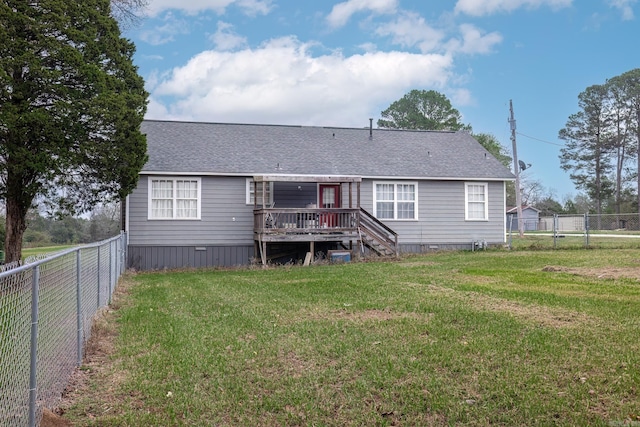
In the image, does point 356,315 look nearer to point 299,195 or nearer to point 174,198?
point 174,198

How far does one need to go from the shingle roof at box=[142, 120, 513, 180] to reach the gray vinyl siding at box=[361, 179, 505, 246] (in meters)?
0.53

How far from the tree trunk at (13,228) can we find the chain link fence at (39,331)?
7.47 metres

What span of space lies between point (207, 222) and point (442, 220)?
27.5ft

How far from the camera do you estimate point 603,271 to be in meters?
11.5

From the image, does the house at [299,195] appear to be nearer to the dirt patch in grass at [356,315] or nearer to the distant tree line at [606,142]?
the dirt patch in grass at [356,315]

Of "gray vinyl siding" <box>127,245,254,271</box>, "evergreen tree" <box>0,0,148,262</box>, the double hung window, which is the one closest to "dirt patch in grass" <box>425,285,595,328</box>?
"evergreen tree" <box>0,0,148,262</box>

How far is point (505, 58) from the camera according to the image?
2247 centimetres

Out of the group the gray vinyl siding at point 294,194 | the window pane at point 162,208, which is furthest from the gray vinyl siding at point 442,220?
the window pane at point 162,208

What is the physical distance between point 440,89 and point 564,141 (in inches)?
462

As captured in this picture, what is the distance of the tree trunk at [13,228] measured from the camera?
1217cm

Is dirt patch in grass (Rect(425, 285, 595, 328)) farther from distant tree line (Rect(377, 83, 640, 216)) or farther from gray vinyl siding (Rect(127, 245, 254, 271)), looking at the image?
distant tree line (Rect(377, 83, 640, 216))

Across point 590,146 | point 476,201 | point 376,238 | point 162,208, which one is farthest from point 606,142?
point 162,208

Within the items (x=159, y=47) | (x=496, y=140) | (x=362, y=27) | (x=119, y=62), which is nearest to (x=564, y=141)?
(x=496, y=140)

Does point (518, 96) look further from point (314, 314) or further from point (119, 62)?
point (314, 314)
